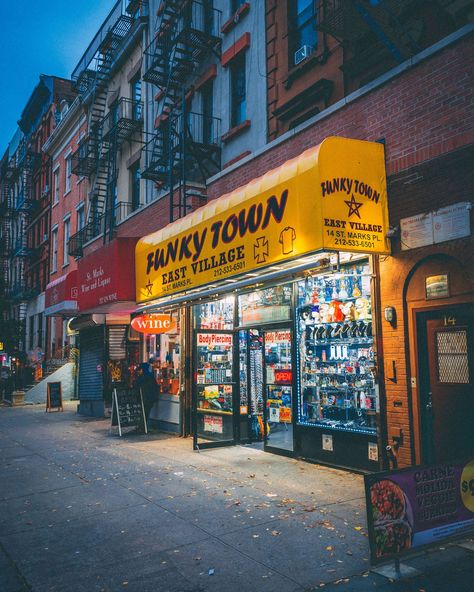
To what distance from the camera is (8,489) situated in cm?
770

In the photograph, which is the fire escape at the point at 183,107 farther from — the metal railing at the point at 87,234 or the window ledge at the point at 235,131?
the metal railing at the point at 87,234

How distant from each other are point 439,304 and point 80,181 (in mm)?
21512

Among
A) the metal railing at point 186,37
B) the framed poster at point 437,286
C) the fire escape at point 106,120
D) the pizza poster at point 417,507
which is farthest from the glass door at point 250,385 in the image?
the fire escape at point 106,120

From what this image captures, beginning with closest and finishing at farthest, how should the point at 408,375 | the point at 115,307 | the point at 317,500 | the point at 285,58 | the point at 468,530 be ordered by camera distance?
the point at 468,530 → the point at 317,500 → the point at 408,375 → the point at 285,58 → the point at 115,307

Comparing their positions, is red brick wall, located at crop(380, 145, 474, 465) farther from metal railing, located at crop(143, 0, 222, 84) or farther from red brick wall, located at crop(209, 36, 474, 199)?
metal railing, located at crop(143, 0, 222, 84)

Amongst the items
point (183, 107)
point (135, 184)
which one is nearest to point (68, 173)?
point (135, 184)

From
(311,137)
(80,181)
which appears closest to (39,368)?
(80,181)

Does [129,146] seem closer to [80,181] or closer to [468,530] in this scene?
[80,181]

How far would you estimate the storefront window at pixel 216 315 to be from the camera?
11305mm

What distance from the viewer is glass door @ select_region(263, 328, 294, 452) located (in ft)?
31.7

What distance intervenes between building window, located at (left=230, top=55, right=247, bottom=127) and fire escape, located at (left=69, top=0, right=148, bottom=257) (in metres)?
5.38

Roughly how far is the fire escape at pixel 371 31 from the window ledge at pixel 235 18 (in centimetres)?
311

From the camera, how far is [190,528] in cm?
575

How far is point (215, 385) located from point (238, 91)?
8.03 metres
